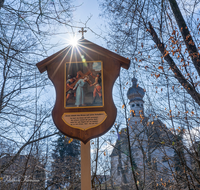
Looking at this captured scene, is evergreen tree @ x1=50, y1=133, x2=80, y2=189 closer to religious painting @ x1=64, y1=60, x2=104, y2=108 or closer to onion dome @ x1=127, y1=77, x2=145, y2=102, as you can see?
onion dome @ x1=127, y1=77, x2=145, y2=102

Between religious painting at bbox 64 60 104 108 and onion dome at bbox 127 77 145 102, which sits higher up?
onion dome at bbox 127 77 145 102

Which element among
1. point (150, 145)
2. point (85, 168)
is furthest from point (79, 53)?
point (150, 145)

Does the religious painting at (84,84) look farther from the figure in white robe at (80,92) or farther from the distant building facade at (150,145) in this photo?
the distant building facade at (150,145)

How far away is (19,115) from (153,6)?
4421mm

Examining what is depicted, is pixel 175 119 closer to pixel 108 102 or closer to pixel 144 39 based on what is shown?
pixel 144 39

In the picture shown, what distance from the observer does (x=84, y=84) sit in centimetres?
279

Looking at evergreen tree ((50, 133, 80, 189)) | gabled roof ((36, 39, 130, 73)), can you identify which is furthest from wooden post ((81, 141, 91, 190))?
evergreen tree ((50, 133, 80, 189))

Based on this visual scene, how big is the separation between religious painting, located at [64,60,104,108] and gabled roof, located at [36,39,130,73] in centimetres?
14

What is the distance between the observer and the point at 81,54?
2.95 m

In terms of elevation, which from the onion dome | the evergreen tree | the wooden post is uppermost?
the onion dome

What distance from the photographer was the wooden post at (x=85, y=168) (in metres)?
2.52

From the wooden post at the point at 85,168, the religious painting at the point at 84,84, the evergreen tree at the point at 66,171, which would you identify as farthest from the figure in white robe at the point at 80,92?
the evergreen tree at the point at 66,171

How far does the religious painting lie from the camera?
2686mm

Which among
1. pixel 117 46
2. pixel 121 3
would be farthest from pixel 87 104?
pixel 121 3
